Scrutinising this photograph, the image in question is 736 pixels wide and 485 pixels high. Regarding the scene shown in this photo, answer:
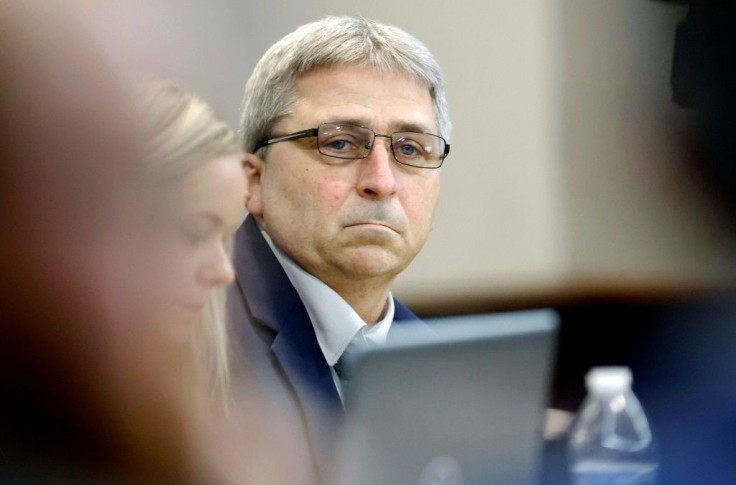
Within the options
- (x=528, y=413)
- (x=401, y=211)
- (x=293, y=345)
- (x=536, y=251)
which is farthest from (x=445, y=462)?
(x=536, y=251)

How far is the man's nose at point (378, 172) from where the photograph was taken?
995 mm

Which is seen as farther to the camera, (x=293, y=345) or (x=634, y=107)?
(x=634, y=107)

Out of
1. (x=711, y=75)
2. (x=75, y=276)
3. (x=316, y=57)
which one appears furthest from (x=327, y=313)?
(x=711, y=75)

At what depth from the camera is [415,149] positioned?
1026mm

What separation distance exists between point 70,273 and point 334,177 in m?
0.63

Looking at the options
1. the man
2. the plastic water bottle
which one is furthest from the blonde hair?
the plastic water bottle

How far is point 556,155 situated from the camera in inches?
57.4

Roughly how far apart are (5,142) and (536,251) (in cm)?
119

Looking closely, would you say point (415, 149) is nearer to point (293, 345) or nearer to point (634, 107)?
point (293, 345)

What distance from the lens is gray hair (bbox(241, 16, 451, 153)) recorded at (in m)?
0.95

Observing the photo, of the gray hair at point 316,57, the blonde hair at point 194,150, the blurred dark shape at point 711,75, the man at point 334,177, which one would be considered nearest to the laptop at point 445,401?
the blonde hair at point 194,150

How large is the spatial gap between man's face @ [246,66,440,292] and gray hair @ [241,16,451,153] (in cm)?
1

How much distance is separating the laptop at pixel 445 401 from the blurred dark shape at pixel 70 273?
10.3 inches

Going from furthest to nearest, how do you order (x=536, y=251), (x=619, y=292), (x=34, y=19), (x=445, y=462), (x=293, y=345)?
(x=619, y=292), (x=536, y=251), (x=293, y=345), (x=445, y=462), (x=34, y=19)
